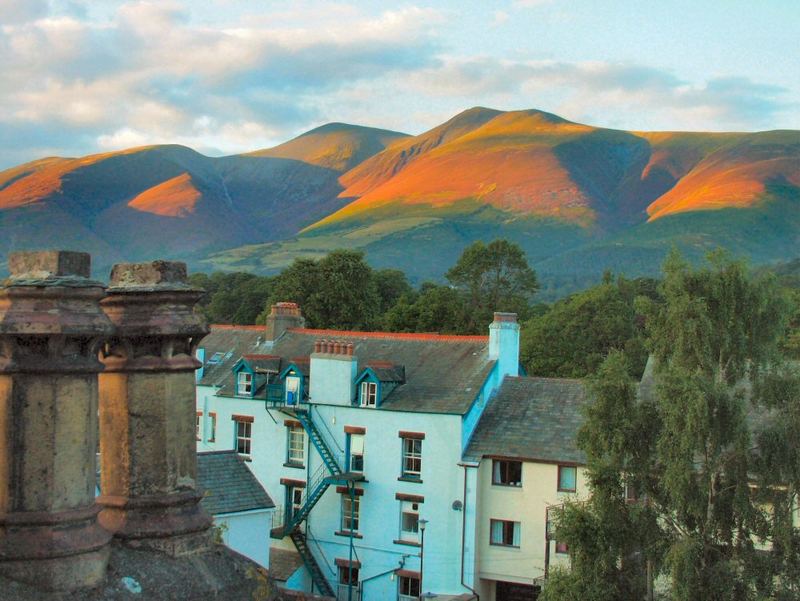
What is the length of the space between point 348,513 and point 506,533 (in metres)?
7.17

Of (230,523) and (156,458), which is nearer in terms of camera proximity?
(156,458)

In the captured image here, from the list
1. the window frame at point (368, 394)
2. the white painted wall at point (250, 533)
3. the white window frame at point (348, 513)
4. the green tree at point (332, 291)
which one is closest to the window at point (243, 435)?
the white window frame at point (348, 513)

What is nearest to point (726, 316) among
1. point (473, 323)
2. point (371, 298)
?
point (473, 323)

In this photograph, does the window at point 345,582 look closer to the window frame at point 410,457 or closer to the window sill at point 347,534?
the window sill at point 347,534

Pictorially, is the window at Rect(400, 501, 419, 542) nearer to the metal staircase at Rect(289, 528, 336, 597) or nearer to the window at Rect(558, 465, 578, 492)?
the metal staircase at Rect(289, 528, 336, 597)

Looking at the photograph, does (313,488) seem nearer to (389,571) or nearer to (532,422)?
(389,571)

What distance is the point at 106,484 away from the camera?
7.83 m

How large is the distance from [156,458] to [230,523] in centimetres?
1804

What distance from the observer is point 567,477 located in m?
36.8

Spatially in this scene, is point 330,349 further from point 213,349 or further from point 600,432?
point 600,432

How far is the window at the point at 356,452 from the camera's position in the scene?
40.9 meters

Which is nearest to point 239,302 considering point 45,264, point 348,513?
point 348,513

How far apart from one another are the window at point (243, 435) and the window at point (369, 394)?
20.1 ft

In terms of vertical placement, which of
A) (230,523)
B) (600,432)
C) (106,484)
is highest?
(106,484)
